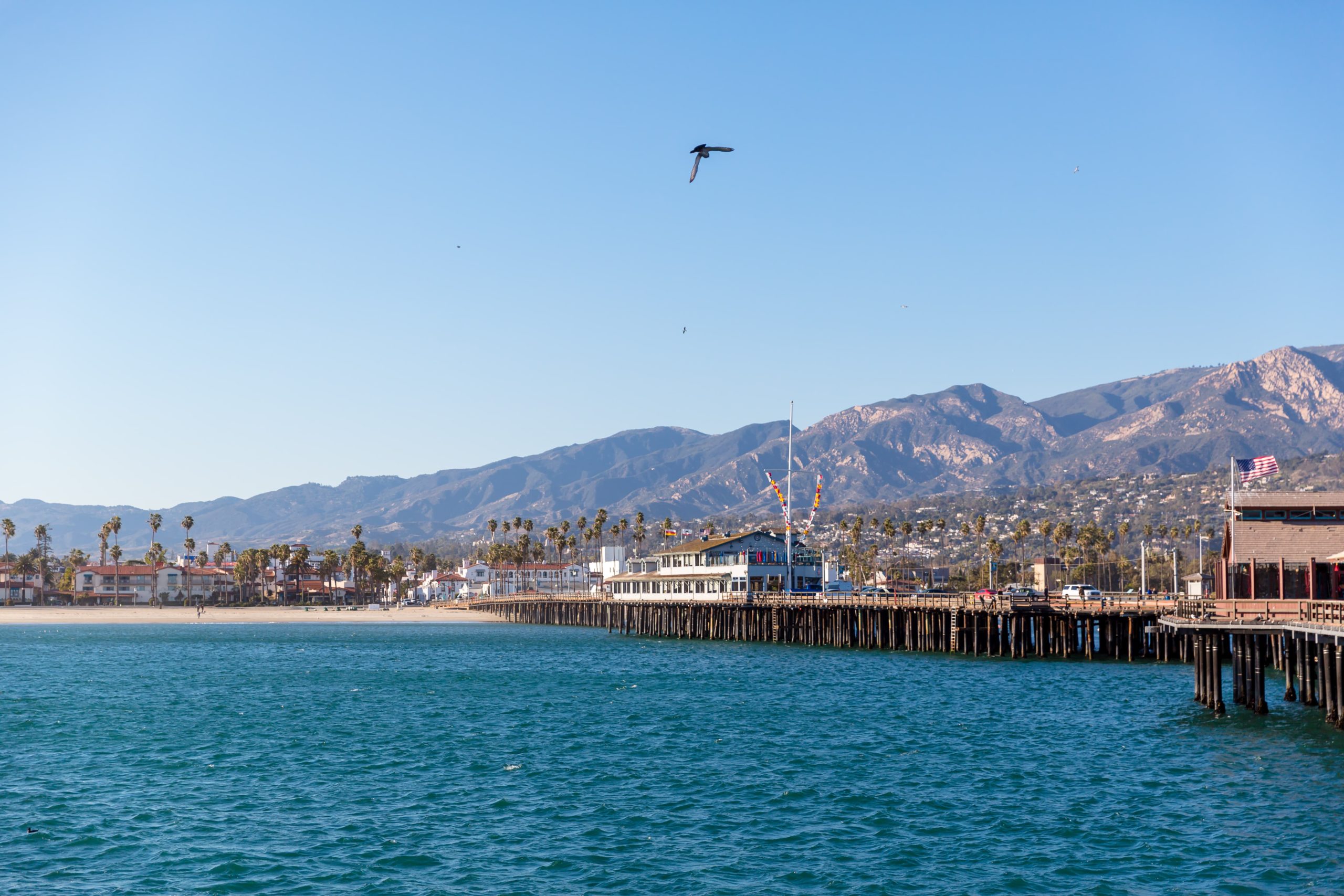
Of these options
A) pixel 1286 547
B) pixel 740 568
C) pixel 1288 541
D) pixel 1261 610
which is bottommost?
pixel 740 568

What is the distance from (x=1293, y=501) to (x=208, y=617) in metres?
154

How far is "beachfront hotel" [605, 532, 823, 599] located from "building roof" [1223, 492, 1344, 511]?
50.6 m

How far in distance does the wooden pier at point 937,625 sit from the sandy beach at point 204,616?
70296 millimetres

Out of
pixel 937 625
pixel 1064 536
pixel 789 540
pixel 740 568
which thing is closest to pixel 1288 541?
pixel 937 625

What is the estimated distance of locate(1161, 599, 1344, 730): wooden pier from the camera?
41.1 meters

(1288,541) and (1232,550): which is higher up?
(1288,541)

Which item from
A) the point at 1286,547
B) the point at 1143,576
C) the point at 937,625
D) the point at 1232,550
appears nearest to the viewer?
the point at 1286,547

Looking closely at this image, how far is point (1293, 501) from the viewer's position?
60.9m

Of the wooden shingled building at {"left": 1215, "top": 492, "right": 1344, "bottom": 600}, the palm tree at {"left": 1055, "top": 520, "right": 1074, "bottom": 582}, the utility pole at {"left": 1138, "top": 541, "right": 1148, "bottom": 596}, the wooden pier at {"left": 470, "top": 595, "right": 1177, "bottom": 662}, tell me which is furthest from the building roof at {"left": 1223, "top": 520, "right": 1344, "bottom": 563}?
the palm tree at {"left": 1055, "top": 520, "right": 1074, "bottom": 582}

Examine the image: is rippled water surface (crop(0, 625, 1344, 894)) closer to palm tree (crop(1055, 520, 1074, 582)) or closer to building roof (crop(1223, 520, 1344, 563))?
Result: building roof (crop(1223, 520, 1344, 563))

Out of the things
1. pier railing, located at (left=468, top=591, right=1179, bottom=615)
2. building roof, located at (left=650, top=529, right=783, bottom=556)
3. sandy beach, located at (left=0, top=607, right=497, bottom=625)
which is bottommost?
sandy beach, located at (left=0, top=607, right=497, bottom=625)

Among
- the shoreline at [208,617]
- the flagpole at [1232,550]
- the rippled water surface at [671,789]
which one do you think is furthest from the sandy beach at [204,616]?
the flagpole at [1232,550]

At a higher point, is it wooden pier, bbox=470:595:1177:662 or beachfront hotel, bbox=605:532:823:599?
beachfront hotel, bbox=605:532:823:599

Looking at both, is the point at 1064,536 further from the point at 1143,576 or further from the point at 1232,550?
the point at 1232,550
